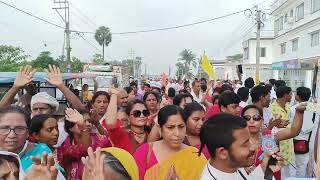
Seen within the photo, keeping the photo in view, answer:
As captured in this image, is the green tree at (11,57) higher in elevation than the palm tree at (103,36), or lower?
lower

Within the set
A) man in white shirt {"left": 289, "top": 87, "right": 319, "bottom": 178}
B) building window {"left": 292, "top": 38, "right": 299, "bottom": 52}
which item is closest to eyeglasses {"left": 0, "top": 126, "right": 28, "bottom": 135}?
man in white shirt {"left": 289, "top": 87, "right": 319, "bottom": 178}

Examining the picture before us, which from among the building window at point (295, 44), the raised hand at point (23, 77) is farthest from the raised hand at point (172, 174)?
the building window at point (295, 44)

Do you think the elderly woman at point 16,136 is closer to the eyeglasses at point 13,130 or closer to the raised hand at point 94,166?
the eyeglasses at point 13,130

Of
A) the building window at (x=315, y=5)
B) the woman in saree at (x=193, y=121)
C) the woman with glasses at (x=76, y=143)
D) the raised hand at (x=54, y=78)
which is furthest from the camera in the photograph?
the building window at (x=315, y=5)

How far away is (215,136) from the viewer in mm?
2389

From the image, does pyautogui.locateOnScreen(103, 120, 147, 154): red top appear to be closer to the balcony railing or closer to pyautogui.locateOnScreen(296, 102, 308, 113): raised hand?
pyautogui.locateOnScreen(296, 102, 308, 113): raised hand

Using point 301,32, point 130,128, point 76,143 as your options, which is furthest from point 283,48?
point 76,143

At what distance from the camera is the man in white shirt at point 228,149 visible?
232 centimetres

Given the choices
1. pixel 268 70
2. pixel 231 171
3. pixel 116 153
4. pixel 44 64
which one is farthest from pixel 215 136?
pixel 268 70

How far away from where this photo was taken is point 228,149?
2324 mm

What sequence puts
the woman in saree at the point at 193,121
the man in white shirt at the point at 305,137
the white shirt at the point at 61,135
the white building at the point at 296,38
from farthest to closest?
the white building at the point at 296,38 < the man in white shirt at the point at 305,137 < the woman in saree at the point at 193,121 < the white shirt at the point at 61,135

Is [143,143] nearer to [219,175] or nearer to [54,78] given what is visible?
[54,78]

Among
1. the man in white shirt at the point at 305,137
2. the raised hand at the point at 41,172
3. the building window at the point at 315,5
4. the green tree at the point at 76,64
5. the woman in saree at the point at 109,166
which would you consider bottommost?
the man in white shirt at the point at 305,137

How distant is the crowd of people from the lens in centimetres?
206
